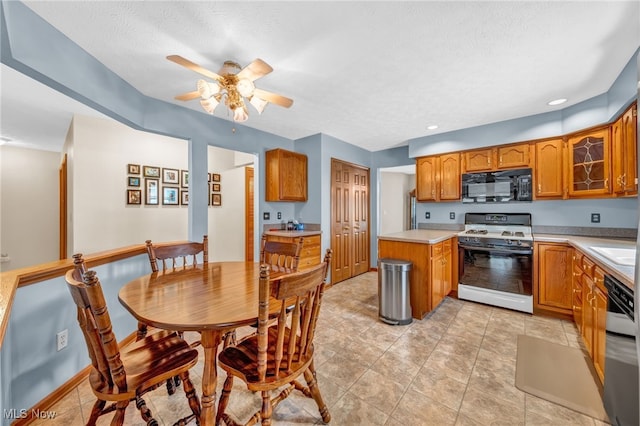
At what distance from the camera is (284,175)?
3811mm

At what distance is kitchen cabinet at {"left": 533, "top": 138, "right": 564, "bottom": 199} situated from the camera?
3043 mm

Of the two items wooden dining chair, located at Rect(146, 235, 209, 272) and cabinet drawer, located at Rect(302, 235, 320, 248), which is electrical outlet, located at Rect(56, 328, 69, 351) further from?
cabinet drawer, located at Rect(302, 235, 320, 248)

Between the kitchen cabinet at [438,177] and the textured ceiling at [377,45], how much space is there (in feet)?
3.60

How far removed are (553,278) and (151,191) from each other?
17.7 ft

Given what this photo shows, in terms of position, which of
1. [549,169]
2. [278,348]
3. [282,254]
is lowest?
[278,348]

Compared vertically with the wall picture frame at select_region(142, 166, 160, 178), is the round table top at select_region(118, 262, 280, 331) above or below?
below

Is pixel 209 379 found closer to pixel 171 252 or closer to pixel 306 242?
pixel 171 252

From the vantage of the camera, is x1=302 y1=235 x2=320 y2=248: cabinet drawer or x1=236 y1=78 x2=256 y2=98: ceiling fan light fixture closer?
x1=236 y1=78 x2=256 y2=98: ceiling fan light fixture

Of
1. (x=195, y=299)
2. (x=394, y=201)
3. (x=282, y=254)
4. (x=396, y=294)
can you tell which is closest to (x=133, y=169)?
(x=282, y=254)

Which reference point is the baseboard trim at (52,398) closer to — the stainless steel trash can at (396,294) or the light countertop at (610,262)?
the stainless steel trash can at (396,294)

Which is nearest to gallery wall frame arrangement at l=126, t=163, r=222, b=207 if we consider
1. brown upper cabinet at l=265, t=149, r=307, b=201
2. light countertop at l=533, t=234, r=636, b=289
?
brown upper cabinet at l=265, t=149, r=307, b=201

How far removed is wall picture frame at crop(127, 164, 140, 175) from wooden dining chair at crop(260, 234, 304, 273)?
8.54 feet

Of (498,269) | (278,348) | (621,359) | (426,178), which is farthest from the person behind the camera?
(426,178)

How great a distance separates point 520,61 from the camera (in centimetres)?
205
